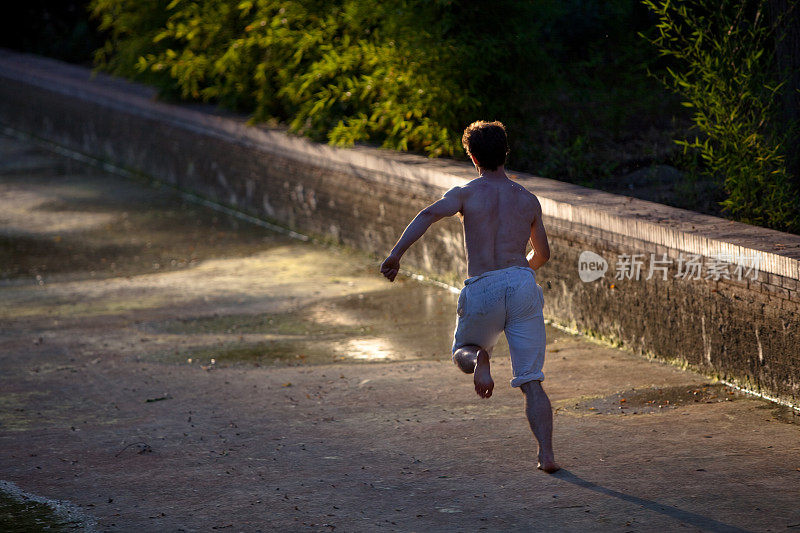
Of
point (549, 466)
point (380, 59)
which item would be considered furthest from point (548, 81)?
point (549, 466)

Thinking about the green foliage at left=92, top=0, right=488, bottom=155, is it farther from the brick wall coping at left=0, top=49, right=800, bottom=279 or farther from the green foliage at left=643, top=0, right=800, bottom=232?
the green foliage at left=643, top=0, right=800, bottom=232

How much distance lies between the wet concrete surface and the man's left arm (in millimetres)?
1001

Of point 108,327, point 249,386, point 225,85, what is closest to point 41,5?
point 225,85

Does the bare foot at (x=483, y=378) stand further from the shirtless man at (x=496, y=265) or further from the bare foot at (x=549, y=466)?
the bare foot at (x=549, y=466)

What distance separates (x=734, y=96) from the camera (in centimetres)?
817

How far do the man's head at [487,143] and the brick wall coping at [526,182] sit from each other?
1.81m

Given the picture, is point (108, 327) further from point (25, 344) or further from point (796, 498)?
point (796, 498)

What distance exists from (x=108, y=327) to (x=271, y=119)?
4900mm

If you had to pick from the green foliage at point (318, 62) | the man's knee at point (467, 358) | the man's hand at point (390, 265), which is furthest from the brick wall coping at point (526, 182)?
the man's hand at point (390, 265)

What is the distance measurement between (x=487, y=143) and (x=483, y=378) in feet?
3.67

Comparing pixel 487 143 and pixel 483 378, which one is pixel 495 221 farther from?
pixel 483 378

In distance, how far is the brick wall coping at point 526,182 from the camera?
6781 mm

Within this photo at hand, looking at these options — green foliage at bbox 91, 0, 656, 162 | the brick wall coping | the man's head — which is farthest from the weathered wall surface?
the man's head

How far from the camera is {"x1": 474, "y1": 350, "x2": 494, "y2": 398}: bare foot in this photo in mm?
5363
